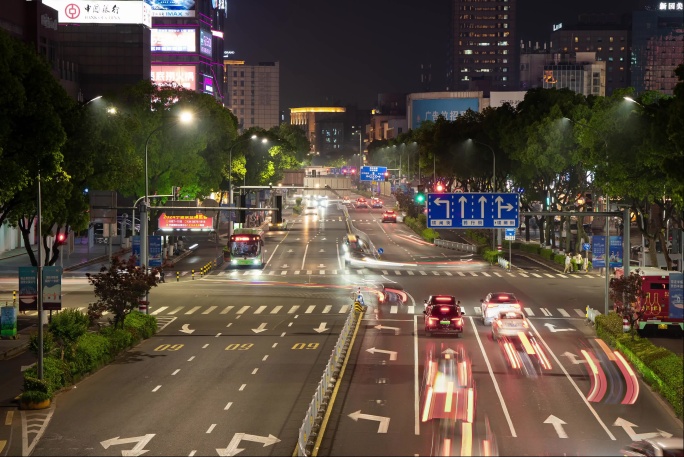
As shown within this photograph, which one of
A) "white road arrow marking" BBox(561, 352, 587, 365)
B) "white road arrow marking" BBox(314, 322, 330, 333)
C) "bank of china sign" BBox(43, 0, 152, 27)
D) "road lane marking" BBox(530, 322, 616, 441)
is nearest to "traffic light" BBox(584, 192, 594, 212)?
"road lane marking" BBox(530, 322, 616, 441)

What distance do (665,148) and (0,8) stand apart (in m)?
58.3

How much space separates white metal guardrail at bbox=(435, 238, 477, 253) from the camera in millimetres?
107062

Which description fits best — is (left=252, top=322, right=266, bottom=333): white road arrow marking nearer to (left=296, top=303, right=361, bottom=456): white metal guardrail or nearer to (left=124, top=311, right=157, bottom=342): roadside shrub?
(left=124, top=311, right=157, bottom=342): roadside shrub

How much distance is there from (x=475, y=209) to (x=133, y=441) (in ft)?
107

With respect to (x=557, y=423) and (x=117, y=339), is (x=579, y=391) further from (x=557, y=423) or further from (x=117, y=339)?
(x=117, y=339)

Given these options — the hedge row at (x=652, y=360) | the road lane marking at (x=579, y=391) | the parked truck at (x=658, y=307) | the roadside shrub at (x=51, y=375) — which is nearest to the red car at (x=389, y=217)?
the road lane marking at (x=579, y=391)

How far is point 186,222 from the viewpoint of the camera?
82500 mm

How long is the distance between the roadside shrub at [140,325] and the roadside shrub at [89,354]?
14.0ft

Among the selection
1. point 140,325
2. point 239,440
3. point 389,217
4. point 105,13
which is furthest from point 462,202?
point 389,217

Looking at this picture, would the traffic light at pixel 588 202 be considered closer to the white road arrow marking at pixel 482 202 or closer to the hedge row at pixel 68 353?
the white road arrow marking at pixel 482 202

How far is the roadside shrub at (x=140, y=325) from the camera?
4697 cm

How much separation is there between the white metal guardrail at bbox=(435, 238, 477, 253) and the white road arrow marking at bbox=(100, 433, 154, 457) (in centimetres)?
7971

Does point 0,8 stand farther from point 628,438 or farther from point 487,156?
point 628,438

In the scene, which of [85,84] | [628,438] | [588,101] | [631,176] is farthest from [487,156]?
[628,438]
